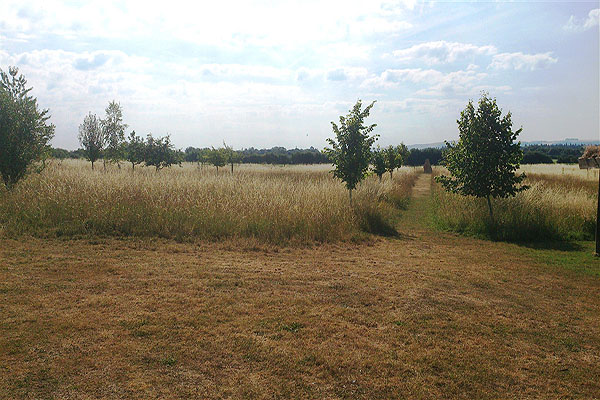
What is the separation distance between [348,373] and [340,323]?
1.01m

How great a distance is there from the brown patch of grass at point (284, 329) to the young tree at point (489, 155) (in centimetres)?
507

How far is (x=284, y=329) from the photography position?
4.16 meters

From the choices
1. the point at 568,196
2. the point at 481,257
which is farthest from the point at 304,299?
the point at 568,196

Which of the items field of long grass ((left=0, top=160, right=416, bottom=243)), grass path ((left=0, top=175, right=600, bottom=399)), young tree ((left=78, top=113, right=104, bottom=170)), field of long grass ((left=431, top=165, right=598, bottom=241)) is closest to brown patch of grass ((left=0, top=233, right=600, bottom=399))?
grass path ((left=0, top=175, right=600, bottom=399))

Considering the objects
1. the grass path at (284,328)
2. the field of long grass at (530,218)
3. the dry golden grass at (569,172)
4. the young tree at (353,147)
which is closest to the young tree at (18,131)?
the grass path at (284,328)

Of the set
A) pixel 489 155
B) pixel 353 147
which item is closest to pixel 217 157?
pixel 353 147

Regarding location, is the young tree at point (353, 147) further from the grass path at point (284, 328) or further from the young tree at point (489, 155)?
the grass path at point (284, 328)

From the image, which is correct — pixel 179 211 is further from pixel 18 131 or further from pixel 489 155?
pixel 489 155

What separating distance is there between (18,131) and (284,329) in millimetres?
11477

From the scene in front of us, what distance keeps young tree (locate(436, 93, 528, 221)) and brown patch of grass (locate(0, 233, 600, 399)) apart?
16.6 feet

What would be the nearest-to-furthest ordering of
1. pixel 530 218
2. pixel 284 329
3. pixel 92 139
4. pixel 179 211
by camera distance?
1. pixel 284 329
2. pixel 179 211
3. pixel 530 218
4. pixel 92 139

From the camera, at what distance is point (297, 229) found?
373 inches

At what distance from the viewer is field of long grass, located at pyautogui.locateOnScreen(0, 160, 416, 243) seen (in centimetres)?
887

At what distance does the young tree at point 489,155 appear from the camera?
1152cm
